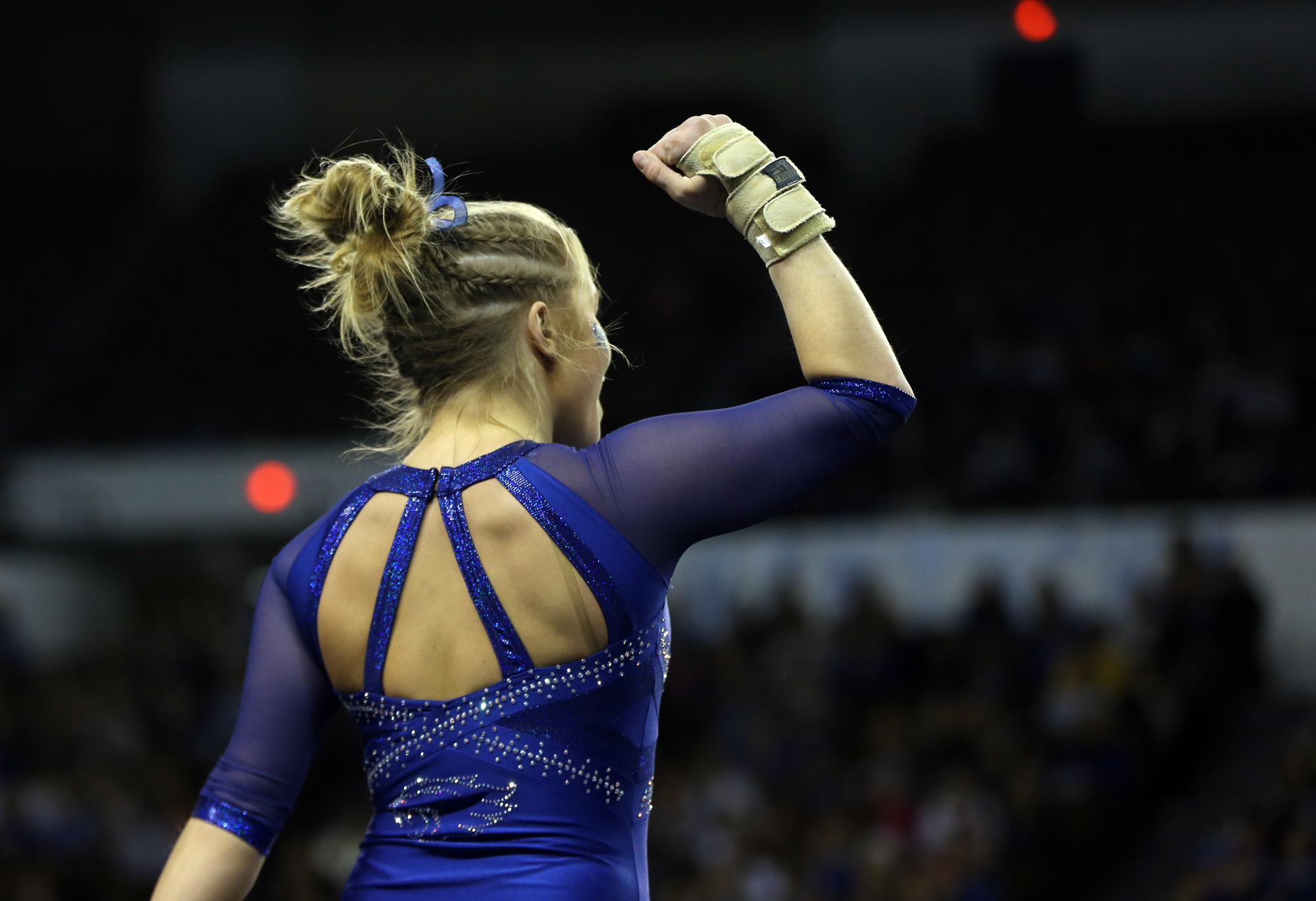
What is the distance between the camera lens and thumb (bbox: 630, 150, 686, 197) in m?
1.47

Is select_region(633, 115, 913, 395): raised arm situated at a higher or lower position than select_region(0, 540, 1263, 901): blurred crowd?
higher

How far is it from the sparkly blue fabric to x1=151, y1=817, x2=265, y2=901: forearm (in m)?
0.12

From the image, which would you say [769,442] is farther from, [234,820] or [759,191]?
[234,820]

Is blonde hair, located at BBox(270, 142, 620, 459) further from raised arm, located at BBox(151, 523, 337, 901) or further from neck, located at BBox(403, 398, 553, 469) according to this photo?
raised arm, located at BBox(151, 523, 337, 901)

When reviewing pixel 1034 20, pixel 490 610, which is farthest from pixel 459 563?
pixel 1034 20

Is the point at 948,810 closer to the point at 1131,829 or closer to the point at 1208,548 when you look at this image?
the point at 1131,829

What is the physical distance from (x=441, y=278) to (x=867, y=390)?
1.35 ft

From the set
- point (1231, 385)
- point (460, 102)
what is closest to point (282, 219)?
point (1231, 385)

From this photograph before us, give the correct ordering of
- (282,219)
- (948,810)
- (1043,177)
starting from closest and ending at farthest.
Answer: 1. (282,219)
2. (948,810)
3. (1043,177)

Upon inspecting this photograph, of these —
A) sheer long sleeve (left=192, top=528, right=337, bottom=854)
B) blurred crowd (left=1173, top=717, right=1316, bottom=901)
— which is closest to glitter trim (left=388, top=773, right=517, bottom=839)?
sheer long sleeve (left=192, top=528, right=337, bottom=854)

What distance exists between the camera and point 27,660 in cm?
909

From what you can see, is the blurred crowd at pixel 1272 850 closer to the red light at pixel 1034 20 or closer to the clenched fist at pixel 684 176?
the clenched fist at pixel 684 176

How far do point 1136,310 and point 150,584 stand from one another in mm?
6395

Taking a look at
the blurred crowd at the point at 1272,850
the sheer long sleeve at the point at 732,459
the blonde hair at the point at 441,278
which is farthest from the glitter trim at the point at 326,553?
the blurred crowd at the point at 1272,850
